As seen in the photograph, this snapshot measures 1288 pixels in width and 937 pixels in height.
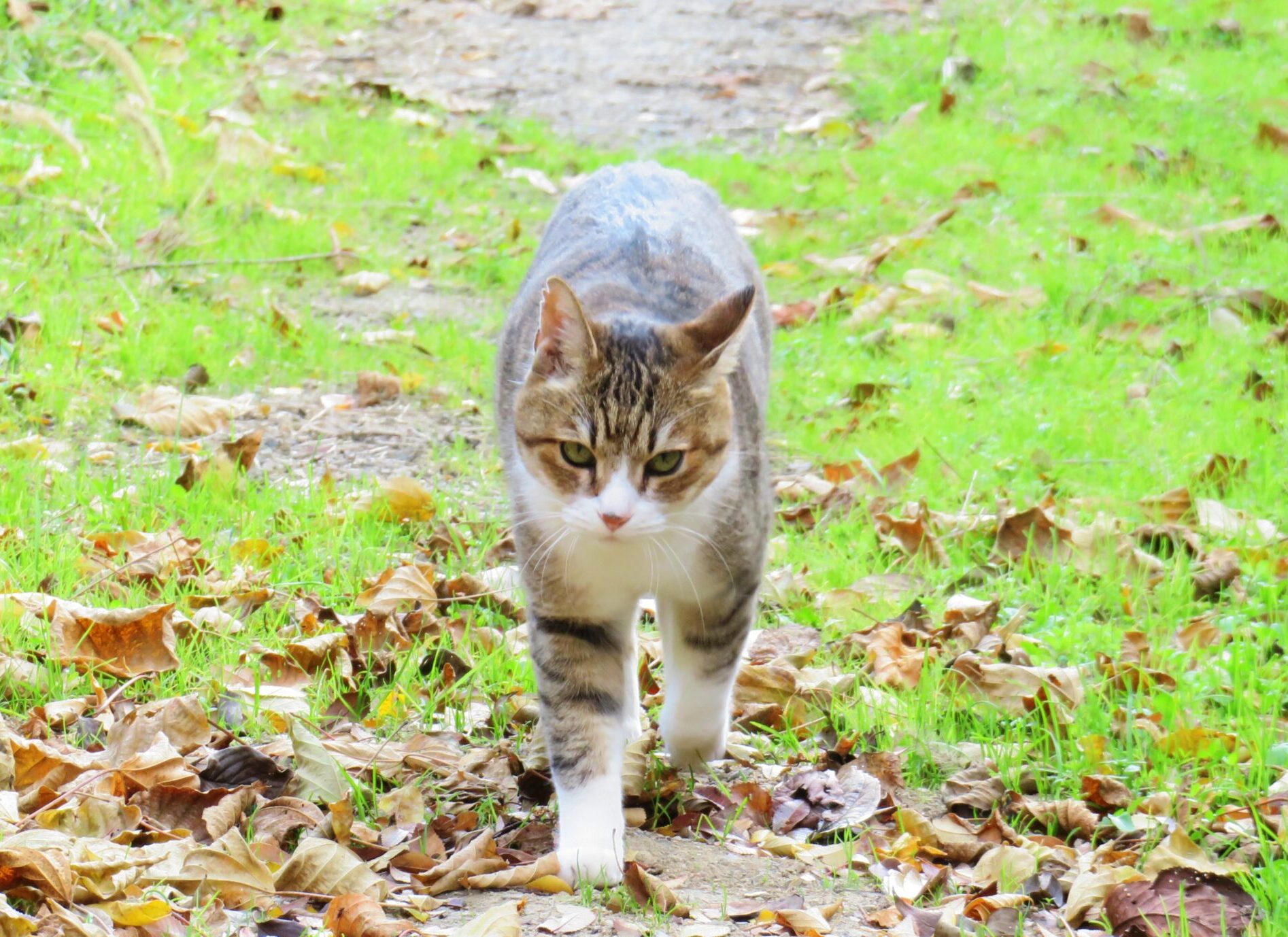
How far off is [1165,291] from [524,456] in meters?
3.55

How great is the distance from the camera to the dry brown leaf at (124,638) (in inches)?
131

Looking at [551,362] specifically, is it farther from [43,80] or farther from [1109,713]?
[43,80]

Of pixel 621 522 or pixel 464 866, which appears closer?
pixel 464 866

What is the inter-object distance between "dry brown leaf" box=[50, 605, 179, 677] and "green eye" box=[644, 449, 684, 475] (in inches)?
47.8

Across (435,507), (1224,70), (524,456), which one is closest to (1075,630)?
(524,456)

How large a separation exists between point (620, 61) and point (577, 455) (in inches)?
283

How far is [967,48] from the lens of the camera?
29.7 ft

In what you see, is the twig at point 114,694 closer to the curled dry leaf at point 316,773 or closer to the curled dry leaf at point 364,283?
the curled dry leaf at point 316,773

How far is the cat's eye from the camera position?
302cm

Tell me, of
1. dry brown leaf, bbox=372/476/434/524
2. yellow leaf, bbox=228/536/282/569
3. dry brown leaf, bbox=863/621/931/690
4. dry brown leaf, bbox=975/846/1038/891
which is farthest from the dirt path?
dry brown leaf, bbox=975/846/1038/891

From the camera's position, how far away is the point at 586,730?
2.98 metres

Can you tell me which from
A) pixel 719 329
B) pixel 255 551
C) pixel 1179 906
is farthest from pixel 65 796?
pixel 1179 906

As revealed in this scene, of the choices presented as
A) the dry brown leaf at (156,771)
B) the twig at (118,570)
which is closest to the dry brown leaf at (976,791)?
the dry brown leaf at (156,771)

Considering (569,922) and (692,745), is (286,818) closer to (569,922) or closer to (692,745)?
(569,922)
